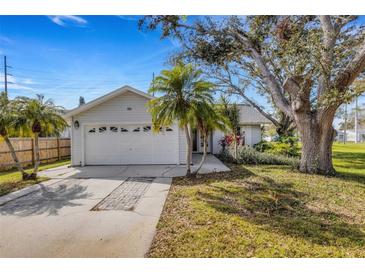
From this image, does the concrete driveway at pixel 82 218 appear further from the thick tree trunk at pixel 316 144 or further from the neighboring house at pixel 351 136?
the neighboring house at pixel 351 136

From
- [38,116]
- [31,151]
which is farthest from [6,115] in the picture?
[31,151]

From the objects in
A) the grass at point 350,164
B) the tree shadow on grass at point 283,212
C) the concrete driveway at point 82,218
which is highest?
the tree shadow on grass at point 283,212

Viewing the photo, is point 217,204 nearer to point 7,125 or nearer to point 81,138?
point 7,125

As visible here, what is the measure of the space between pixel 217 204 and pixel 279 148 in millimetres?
9641

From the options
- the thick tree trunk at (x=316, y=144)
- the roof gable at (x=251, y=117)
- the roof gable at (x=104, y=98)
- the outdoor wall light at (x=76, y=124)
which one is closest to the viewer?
the thick tree trunk at (x=316, y=144)

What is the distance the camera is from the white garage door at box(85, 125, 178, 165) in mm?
10773

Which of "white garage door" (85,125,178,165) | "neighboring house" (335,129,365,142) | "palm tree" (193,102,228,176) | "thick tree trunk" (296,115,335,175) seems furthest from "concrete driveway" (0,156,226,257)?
"neighboring house" (335,129,365,142)

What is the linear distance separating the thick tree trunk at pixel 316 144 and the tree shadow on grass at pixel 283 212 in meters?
2.51

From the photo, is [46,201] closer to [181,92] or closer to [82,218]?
[82,218]

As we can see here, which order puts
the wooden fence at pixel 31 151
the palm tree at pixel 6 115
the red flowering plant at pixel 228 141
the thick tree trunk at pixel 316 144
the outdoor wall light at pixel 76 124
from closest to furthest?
the palm tree at pixel 6 115 < the thick tree trunk at pixel 316 144 < the wooden fence at pixel 31 151 < the outdoor wall light at pixel 76 124 < the red flowering plant at pixel 228 141

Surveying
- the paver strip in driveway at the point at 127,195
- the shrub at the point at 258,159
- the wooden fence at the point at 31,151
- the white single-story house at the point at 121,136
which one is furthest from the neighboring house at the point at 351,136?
the wooden fence at the point at 31,151

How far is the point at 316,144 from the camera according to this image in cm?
815

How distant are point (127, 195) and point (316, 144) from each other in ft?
23.6

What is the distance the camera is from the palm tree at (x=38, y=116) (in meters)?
7.24
